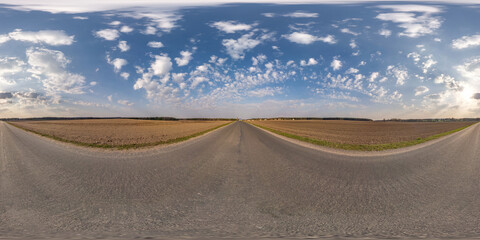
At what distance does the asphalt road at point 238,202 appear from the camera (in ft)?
15.4

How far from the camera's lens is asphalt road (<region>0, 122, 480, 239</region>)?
4.68 metres

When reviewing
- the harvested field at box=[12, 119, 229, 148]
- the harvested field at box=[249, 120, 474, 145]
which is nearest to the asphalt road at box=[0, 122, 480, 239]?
the harvested field at box=[12, 119, 229, 148]

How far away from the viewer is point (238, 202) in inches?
238

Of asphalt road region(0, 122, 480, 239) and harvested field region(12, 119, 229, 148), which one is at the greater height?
asphalt road region(0, 122, 480, 239)

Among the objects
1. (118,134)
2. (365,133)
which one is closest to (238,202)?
(118,134)

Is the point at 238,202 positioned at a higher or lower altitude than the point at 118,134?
higher

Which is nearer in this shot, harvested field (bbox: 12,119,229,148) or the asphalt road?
the asphalt road

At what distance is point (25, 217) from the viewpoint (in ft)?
17.3

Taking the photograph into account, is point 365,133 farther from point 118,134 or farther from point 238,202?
point 238,202

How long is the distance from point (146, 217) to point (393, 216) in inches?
200

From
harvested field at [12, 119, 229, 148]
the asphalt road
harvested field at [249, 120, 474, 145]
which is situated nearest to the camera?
the asphalt road

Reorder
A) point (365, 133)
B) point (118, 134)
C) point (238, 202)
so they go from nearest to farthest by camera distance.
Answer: point (238, 202)
point (118, 134)
point (365, 133)

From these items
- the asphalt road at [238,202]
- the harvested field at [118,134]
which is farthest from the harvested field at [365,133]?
the harvested field at [118,134]

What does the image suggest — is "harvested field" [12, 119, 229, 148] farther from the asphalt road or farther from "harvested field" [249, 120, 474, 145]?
"harvested field" [249, 120, 474, 145]
